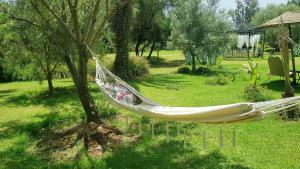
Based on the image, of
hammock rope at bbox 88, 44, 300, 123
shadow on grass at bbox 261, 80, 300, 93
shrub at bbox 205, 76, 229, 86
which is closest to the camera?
hammock rope at bbox 88, 44, 300, 123

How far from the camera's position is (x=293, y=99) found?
4.46 meters

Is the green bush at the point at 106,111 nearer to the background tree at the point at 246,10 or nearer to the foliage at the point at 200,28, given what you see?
the foliage at the point at 200,28

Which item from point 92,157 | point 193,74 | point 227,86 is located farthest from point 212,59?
point 92,157

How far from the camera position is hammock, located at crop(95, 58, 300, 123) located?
13.3 ft

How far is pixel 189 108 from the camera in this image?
4.62 m

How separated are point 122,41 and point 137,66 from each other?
1559 mm

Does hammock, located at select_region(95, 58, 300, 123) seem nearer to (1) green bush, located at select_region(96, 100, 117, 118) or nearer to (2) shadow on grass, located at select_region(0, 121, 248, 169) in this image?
(2) shadow on grass, located at select_region(0, 121, 248, 169)

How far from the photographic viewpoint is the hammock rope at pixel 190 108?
4039mm

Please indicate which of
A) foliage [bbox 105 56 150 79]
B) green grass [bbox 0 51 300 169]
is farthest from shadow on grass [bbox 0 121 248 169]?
foliage [bbox 105 56 150 79]

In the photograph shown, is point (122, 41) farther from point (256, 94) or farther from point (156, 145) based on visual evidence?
point (156, 145)

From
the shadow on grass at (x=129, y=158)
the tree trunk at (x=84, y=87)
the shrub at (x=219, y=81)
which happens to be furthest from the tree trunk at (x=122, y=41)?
the shadow on grass at (x=129, y=158)

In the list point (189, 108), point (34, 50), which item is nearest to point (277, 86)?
point (34, 50)

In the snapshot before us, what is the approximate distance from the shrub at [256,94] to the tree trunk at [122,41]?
6580 millimetres

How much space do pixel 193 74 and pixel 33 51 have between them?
313 inches
